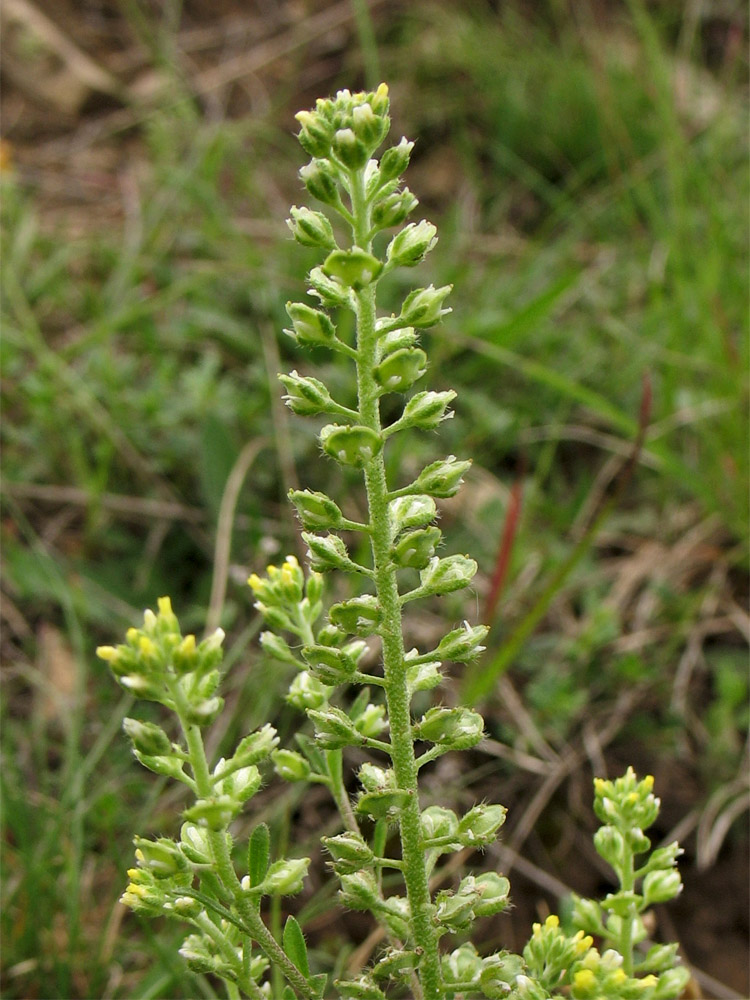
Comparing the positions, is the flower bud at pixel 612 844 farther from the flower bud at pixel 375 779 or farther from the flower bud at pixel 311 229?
the flower bud at pixel 311 229

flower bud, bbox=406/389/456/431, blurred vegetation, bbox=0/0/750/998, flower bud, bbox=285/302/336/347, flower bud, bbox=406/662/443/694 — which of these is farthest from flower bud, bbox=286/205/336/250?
blurred vegetation, bbox=0/0/750/998

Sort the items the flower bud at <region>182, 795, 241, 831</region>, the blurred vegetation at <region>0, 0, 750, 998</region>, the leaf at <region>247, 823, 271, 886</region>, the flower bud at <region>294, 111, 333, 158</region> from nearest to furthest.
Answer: the flower bud at <region>182, 795, 241, 831</region>
the flower bud at <region>294, 111, 333, 158</region>
the leaf at <region>247, 823, 271, 886</region>
the blurred vegetation at <region>0, 0, 750, 998</region>

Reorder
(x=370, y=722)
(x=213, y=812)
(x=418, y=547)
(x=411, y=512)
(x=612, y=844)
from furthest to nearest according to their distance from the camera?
1. (x=612, y=844)
2. (x=370, y=722)
3. (x=411, y=512)
4. (x=418, y=547)
5. (x=213, y=812)

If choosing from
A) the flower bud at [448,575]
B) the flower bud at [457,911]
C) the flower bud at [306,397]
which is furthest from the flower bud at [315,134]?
the flower bud at [457,911]

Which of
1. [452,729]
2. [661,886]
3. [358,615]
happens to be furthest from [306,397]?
[661,886]

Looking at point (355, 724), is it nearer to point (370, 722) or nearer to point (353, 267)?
point (370, 722)

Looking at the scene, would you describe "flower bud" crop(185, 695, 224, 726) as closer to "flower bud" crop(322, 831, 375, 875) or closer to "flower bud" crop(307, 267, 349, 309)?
"flower bud" crop(322, 831, 375, 875)

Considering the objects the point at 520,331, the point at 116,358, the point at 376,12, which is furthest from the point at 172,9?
the point at 520,331
